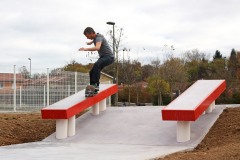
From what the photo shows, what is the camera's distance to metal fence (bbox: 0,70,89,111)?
15.5 metres

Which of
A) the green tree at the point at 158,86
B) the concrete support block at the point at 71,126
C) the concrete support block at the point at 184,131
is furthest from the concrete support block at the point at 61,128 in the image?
the green tree at the point at 158,86

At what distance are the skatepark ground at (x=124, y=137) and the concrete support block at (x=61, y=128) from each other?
0.61 ft

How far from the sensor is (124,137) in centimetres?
922

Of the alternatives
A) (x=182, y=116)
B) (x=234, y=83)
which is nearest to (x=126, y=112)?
(x=182, y=116)

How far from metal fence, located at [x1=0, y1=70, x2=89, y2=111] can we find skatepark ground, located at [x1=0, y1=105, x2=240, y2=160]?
410 cm

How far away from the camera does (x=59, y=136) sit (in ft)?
31.0

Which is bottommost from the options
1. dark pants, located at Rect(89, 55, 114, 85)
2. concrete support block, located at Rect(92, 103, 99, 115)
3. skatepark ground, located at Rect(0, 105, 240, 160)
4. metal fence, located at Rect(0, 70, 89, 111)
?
skatepark ground, located at Rect(0, 105, 240, 160)

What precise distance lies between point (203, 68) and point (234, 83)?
1186cm

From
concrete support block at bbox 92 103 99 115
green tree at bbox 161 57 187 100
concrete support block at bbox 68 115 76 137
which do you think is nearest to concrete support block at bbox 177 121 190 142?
concrete support block at bbox 68 115 76 137

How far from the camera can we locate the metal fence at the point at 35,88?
1548cm

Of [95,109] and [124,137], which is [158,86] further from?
[124,137]

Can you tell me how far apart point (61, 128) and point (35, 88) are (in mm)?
7234

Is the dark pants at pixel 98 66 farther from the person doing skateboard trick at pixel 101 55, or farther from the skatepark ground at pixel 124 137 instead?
the skatepark ground at pixel 124 137

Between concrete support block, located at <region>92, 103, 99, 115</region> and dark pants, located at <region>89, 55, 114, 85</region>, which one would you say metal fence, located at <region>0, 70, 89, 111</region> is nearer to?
concrete support block, located at <region>92, 103, 99, 115</region>
